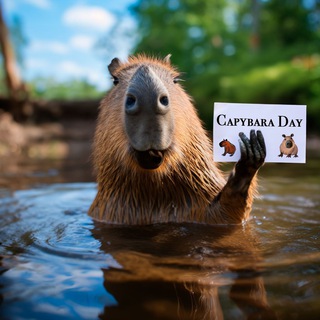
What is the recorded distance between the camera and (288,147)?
108 inches

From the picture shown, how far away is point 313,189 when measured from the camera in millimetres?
4527

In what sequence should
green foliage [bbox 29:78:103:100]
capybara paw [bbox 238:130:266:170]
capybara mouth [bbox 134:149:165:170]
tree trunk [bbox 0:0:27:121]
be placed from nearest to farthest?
capybara mouth [bbox 134:149:165:170], capybara paw [bbox 238:130:266:170], tree trunk [bbox 0:0:27:121], green foliage [bbox 29:78:103:100]

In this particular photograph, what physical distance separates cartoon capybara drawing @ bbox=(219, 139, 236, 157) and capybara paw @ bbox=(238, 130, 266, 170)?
82 mm

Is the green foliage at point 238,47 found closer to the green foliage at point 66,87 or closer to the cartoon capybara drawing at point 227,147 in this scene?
the cartoon capybara drawing at point 227,147

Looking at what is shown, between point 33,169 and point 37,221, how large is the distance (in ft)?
13.5

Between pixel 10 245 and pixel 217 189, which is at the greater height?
pixel 217 189

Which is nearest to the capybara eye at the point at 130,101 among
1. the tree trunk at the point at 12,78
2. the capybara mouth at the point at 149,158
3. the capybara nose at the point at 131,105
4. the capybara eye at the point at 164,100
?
the capybara nose at the point at 131,105

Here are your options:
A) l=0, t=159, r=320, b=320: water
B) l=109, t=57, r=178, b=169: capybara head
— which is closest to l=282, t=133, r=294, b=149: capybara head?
l=0, t=159, r=320, b=320: water

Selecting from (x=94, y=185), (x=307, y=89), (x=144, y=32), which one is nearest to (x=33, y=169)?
(x=94, y=185)

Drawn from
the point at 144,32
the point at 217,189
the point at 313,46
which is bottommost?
the point at 217,189

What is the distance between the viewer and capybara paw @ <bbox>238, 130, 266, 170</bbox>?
2.55m

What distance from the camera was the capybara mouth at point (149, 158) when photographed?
2.32 m

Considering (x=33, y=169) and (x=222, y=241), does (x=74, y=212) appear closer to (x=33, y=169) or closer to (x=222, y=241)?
(x=222, y=241)

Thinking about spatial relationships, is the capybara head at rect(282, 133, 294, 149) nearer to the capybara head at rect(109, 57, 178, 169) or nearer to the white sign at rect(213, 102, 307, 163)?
the white sign at rect(213, 102, 307, 163)
